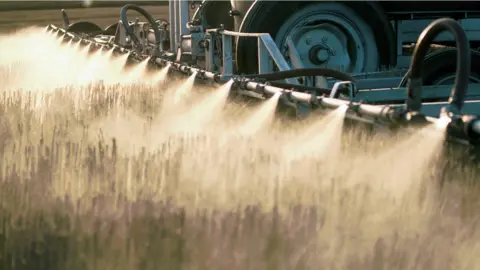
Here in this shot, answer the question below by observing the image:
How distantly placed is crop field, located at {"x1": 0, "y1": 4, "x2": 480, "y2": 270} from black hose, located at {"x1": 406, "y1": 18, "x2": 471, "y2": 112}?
185 mm

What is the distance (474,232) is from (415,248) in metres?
0.27

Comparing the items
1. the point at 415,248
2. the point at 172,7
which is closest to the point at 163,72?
the point at 172,7

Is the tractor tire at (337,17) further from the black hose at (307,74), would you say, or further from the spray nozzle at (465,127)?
the spray nozzle at (465,127)

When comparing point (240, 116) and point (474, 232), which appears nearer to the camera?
point (474, 232)

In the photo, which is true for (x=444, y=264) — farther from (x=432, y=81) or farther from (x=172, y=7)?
(x=172, y=7)

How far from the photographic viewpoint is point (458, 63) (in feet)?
10.2

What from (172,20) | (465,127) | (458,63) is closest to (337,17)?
Result: (458,63)

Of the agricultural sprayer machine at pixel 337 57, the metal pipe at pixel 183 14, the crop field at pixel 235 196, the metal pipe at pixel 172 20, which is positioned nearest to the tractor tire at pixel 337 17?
the agricultural sprayer machine at pixel 337 57

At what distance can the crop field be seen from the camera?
225 centimetres

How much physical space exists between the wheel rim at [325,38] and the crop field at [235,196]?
144 centimetres

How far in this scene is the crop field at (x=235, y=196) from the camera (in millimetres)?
2248

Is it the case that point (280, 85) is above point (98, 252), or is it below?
above

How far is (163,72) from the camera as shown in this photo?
659 cm

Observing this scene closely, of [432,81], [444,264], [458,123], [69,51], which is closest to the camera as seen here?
[444,264]
